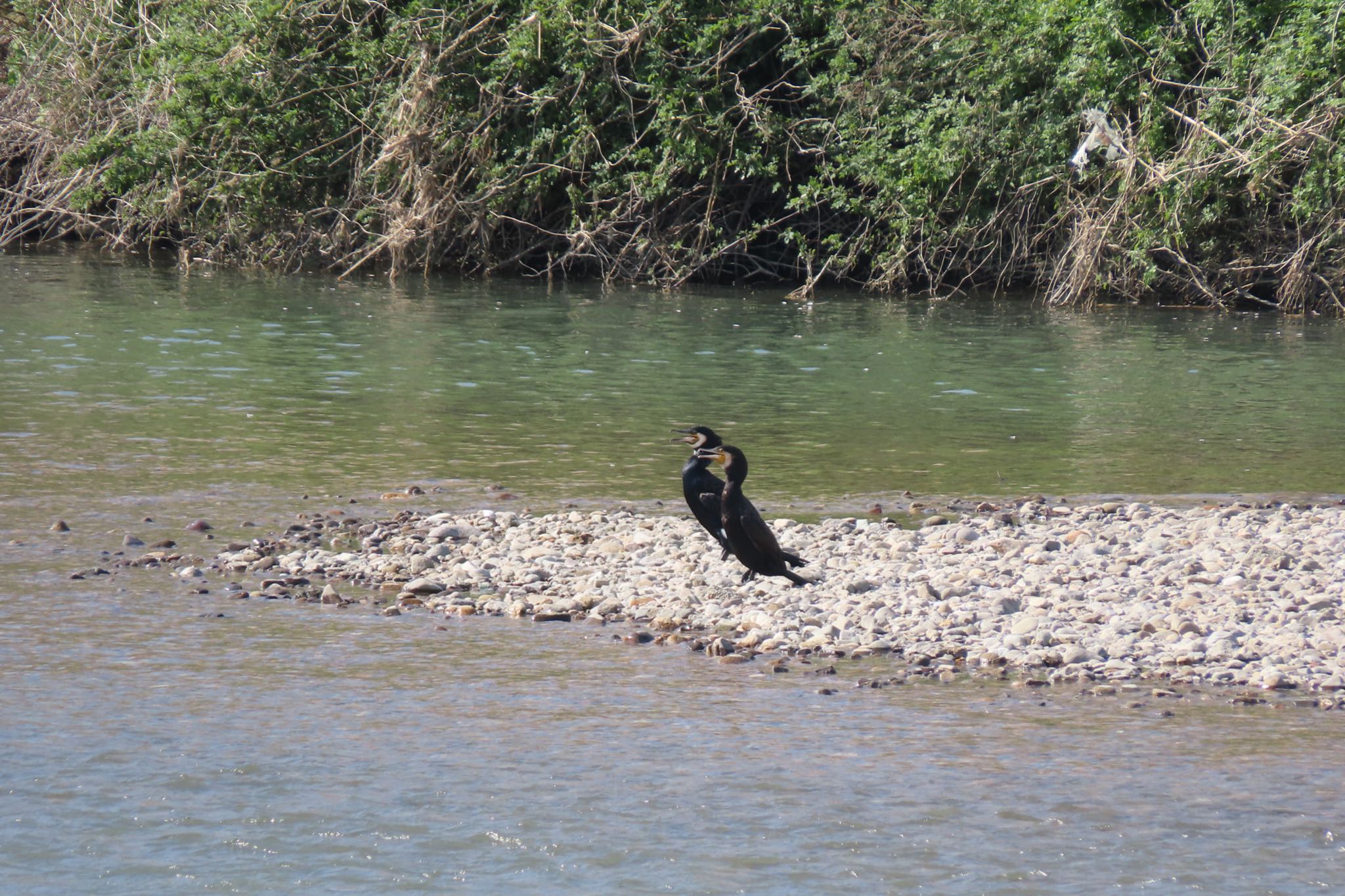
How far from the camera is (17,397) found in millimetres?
11977

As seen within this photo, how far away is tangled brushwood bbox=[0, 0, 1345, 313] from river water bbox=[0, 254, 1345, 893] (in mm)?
6837

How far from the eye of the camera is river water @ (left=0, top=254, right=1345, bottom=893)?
13.9 feet

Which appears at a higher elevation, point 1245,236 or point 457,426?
point 1245,236

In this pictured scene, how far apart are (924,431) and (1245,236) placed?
31.1 feet

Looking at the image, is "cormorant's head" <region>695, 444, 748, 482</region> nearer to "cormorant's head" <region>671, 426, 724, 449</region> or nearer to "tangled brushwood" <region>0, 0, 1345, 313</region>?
"cormorant's head" <region>671, 426, 724, 449</region>

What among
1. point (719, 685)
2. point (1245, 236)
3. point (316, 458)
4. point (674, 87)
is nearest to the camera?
point (719, 685)

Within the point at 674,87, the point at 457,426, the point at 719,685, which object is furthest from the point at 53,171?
the point at 719,685

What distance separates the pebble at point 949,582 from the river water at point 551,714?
29cm

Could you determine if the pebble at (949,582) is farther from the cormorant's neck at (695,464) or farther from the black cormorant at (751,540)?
the cormorant's neck at (695,464)

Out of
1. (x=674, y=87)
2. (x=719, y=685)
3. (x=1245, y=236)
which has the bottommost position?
(x=719, y=685)

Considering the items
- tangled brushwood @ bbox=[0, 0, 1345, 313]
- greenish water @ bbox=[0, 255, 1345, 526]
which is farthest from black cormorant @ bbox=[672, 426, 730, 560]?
tangled brushwood @ bbox=[0, 0, 1345, 313]

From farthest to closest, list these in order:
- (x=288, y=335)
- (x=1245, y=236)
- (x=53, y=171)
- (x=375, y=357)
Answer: (x=53, y=171)
(x=1245, y=236)
(x=288, y=335)
(x=375, y=357)

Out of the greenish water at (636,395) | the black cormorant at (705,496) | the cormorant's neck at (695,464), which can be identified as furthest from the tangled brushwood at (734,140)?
the black cormorant at (705,496)

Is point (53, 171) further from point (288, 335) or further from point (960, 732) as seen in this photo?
point (960, 732)
